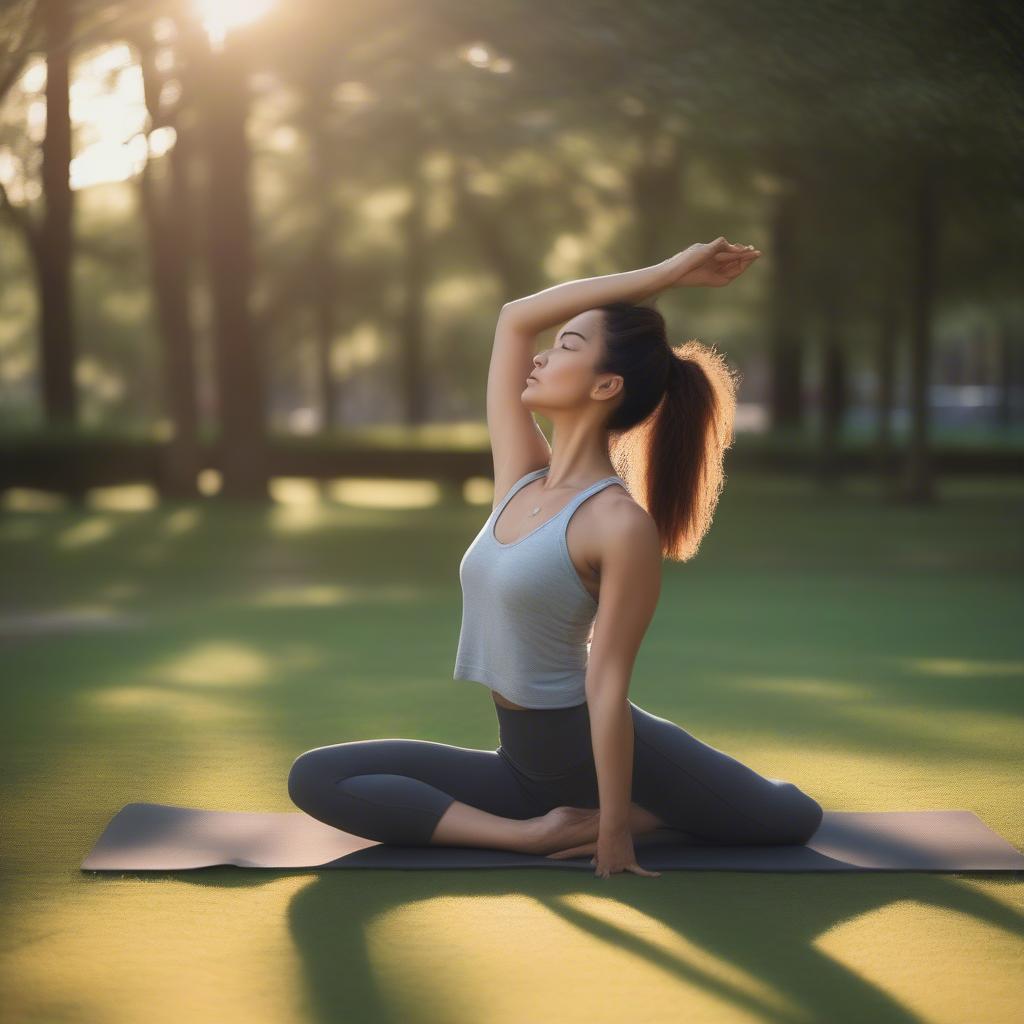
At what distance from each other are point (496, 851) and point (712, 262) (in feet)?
6.05

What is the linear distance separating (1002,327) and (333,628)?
24.7 metres

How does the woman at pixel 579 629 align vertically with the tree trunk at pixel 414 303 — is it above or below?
below

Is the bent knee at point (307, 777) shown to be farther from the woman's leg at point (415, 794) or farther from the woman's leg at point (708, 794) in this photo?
the woman's leg at point (708, 794)

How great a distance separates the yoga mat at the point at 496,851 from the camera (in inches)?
177

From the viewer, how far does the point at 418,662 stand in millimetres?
8922

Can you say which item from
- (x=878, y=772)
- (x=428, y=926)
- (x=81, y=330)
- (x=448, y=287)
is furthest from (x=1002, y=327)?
(x=428, y=926)

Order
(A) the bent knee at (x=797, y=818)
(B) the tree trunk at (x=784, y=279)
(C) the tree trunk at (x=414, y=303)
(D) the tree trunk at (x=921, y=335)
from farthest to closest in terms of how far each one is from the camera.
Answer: (C) the tree trunk at (x=414, y=303) → (B) the tree trunk at (x=784, y=279) → (D) the tree trunk at (x=921, y=335) → (A) the bent knee at (x=797, y=818)

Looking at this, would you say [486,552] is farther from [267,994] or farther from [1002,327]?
[1002,327]

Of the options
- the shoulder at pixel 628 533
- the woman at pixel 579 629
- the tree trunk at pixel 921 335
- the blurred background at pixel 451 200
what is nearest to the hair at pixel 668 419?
the woman at pixel 579 629

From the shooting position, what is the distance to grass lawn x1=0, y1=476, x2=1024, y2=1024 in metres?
3.54

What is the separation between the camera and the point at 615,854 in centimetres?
435

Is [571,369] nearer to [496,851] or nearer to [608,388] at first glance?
[608,388]

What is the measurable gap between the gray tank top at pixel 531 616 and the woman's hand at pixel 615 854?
0.39 m

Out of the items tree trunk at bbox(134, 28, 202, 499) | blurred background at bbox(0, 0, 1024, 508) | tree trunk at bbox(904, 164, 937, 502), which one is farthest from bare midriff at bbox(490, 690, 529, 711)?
tree trunk at bbox(134, 28, 202, 499)
